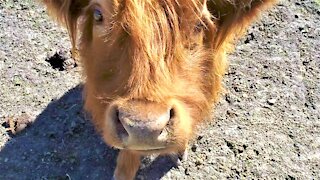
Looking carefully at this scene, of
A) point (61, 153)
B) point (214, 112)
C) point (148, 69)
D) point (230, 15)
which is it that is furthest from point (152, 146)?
point (214, 112)

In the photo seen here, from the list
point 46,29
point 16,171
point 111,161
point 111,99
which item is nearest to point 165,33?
point 111,99

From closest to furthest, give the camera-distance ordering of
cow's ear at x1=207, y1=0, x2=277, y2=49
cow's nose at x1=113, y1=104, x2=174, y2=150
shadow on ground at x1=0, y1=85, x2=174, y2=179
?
cow's nose at x1=113, y1=104, x2=174, y2=150 < cow's ear at x1=207, y1=0, x2=277, y2=49 < shadow on ground at x1=0, y1=85, x2=174, y2=179

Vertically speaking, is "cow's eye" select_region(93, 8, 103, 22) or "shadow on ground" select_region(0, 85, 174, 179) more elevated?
"cow's eye" select_region(93, 8, 103, 22)

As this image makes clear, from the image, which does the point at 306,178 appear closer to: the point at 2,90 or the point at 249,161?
the point at 249,161

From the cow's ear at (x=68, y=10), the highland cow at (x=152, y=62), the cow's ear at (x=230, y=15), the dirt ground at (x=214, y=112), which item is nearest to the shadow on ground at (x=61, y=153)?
the dirt ground at (x=214, y=112)

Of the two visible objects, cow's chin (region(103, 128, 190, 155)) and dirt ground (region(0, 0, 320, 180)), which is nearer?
cow's chin (region(103, 128, 190, 155))

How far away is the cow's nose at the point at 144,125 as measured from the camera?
263 centimetres

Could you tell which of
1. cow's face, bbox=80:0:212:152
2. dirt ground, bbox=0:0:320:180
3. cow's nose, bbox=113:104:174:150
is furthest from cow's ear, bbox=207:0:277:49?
dirt ground, bbox=0:0:320:180

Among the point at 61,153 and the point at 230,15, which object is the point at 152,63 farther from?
the point at 61,153

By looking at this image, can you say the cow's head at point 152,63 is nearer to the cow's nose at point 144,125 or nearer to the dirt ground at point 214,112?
the cow's nose at point 144,125

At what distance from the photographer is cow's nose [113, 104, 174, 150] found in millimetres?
2631

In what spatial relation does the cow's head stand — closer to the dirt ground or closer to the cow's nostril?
the cow's nostril

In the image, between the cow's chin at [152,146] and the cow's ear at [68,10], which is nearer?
the cow's chin at [152,146]

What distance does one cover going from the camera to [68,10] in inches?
131
